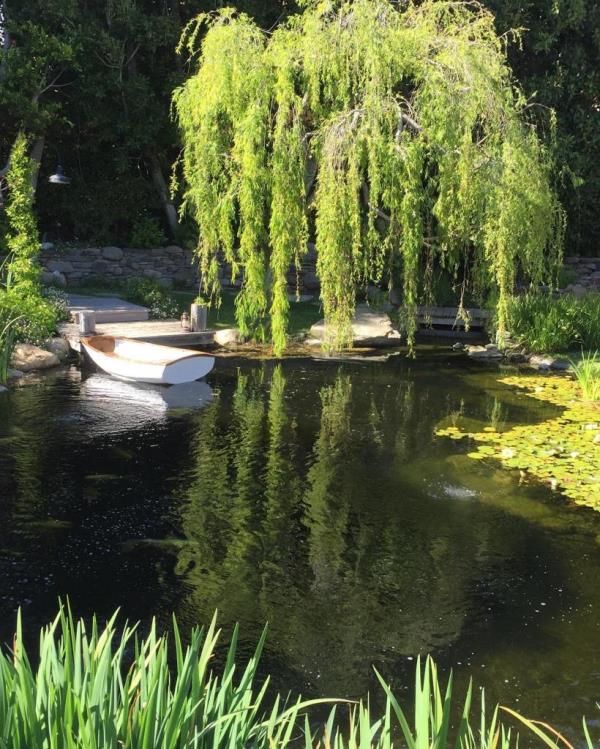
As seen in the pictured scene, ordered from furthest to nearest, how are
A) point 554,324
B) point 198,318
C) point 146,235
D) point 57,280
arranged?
1. point 146,235
2. point 57,280
3. point 198,318
4. point 554,324

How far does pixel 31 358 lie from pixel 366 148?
7.11 metres

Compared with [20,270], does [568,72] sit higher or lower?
higher

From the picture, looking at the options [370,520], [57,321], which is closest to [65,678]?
[370,520]

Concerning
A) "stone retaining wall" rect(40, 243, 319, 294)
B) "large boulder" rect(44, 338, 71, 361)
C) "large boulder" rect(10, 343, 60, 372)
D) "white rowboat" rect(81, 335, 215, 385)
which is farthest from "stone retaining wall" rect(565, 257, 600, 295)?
"large boulder" rect(10, 343, 60, 372)

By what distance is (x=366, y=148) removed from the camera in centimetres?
1194

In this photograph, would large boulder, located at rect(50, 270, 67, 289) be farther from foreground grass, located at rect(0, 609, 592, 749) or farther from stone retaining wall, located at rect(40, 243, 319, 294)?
foreground grass, located at rect(0, 609, 592, 749)

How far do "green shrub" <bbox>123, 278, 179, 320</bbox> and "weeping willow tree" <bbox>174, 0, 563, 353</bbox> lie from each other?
539 centimetres

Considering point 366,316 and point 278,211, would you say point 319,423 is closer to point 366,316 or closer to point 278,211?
point 278,211

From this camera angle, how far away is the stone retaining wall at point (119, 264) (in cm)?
2273

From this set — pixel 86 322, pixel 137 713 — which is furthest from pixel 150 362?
pixel 137 713

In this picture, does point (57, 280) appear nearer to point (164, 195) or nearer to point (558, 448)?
point (164, 195)

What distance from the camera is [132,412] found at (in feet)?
38.1

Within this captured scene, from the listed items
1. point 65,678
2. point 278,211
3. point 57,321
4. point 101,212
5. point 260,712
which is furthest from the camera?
point 101,212

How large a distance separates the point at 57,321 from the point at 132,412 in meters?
6.42
